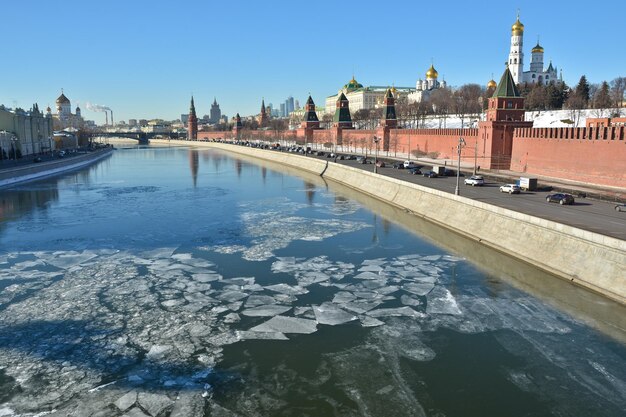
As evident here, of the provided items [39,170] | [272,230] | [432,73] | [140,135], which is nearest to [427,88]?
[432,73]

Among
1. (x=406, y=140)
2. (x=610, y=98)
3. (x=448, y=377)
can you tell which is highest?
(x=610, y=98)

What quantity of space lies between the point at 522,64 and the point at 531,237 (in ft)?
301

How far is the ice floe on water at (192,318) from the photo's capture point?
34.9 ft

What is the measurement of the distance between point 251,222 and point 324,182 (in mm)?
21241

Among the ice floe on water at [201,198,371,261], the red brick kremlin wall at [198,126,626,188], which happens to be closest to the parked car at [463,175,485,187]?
the red brick kremlin wall at [198,126,626,188]

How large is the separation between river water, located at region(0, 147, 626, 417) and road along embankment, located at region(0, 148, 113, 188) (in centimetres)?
2361

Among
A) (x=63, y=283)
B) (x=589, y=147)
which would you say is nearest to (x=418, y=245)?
(x=63, y=283)

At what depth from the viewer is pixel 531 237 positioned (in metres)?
19.8

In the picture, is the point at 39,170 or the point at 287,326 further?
the point at 39,170

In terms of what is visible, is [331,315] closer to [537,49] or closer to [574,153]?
[574,153]

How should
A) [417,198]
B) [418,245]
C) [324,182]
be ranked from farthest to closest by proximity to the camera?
[324,182] < [417,198] < [418,245]

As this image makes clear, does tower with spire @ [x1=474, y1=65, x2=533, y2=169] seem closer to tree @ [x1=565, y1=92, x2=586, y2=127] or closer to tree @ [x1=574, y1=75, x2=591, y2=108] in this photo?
tree @ [x1=565, y1=92, x2=586, y2=127]

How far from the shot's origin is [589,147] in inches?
1249

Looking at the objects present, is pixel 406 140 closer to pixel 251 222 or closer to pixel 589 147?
pixel 589 147
